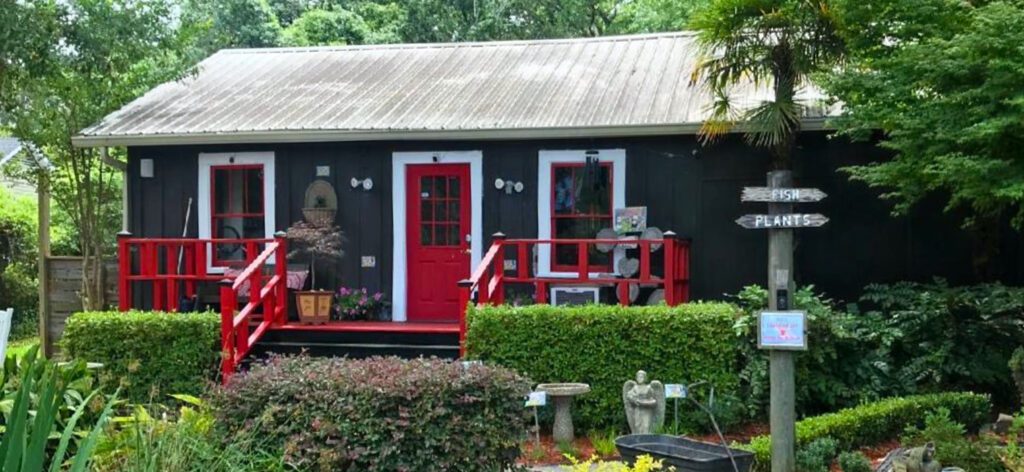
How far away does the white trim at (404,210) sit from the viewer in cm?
1197

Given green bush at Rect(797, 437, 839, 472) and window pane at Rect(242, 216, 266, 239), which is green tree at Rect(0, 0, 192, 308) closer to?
window pane at Rect(242, 216, 266, 239)

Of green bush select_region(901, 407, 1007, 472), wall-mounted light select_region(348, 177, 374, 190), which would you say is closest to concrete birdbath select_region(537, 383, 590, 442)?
green bush select_region(901, 407, 1007, 472)

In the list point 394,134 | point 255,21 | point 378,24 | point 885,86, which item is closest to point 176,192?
point 394,134

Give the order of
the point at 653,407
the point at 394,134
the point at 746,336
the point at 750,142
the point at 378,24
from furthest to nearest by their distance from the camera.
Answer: the point at 378,24, the point at 394,134, the point at 750,142, the point at 746,336, the point at 653,407

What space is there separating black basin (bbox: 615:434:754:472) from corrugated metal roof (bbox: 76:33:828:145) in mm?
4673

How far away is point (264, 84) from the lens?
45.7 feet

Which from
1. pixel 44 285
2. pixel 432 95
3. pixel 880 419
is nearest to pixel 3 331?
pixel 880 419

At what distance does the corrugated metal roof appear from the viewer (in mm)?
11328

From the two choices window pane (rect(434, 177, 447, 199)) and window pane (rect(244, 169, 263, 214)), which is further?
window pane (rect(244, 169, 263, 214))

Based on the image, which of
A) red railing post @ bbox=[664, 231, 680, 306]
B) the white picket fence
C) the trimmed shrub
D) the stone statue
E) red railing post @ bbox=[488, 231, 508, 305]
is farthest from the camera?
red railing post @ bbox=[488, 231, 508, 305]

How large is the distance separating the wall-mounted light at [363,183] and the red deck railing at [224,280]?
49.0 inches

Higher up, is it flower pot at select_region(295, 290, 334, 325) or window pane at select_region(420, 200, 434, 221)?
window pane at select_region(420, 200, 434, 221)

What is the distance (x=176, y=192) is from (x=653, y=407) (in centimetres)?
700

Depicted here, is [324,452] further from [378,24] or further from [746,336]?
[378,24]
